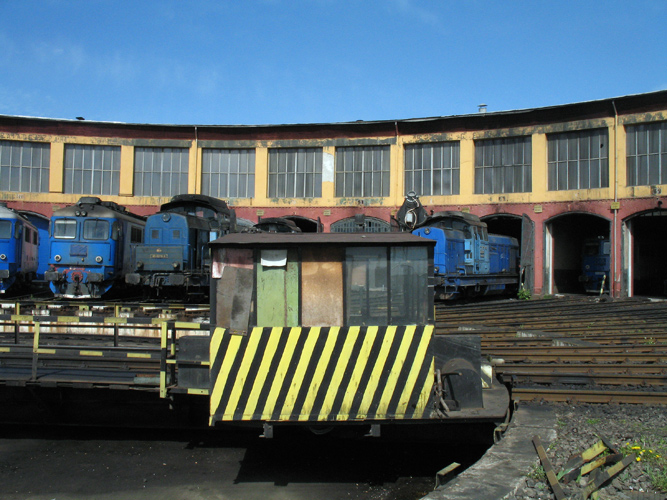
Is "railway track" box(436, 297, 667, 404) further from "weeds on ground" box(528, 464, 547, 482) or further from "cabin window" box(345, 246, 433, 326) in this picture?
"cabin window" box(345, 246, 433, 326)

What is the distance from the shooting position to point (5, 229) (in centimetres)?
1869

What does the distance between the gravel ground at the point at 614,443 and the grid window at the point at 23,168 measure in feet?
89.6

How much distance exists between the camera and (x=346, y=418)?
5449 mm

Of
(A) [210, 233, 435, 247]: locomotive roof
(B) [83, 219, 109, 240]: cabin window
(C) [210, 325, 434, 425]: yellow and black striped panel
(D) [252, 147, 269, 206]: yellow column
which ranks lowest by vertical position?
(C) [210, 325, 434, 425]: yellow and black striped panel

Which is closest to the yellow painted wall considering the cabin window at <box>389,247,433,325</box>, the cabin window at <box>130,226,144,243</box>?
the cabin window at <box>130,226,144,243</box>

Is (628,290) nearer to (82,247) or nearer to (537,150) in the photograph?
(537,150)

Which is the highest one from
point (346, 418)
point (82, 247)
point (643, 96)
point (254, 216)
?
point (643, 96)

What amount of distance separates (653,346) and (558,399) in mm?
4022

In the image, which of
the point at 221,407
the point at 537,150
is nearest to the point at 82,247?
the point at 221,407

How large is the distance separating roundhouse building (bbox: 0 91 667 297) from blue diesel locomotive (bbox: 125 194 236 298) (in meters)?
8.98

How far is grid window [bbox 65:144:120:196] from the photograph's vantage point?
27516mm

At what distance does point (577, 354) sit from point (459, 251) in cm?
1065

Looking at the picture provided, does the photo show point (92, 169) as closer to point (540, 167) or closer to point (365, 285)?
point (540, 167)

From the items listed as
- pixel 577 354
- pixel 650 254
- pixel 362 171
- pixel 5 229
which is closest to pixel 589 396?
pixel 577 354
